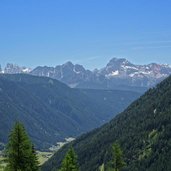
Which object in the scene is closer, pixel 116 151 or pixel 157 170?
pixel 116 151

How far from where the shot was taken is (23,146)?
44.6m

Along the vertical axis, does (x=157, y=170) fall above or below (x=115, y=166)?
below

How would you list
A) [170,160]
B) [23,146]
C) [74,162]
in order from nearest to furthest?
[23,146] < [74,162] < [170,160]

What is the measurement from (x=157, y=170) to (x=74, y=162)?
14847cm

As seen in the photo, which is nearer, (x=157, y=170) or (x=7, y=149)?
(x=7, y=149)

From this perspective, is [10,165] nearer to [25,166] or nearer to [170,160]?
[25,166]

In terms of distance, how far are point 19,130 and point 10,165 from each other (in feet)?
11.3

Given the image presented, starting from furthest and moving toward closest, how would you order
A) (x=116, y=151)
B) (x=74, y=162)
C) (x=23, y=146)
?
(x=116, y=151) < (x=74, y=162) < (x=23, y=146)

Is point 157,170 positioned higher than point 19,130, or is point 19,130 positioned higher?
point 19,130

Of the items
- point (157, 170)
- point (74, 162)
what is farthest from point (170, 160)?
point (74, 162)

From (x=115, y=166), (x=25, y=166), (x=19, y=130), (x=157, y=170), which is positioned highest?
(x=19, y=130)

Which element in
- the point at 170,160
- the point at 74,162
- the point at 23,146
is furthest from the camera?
the point at 170,160

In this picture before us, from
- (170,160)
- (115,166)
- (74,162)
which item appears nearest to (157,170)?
(170,160)

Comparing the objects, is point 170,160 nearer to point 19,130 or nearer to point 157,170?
point 157,170
